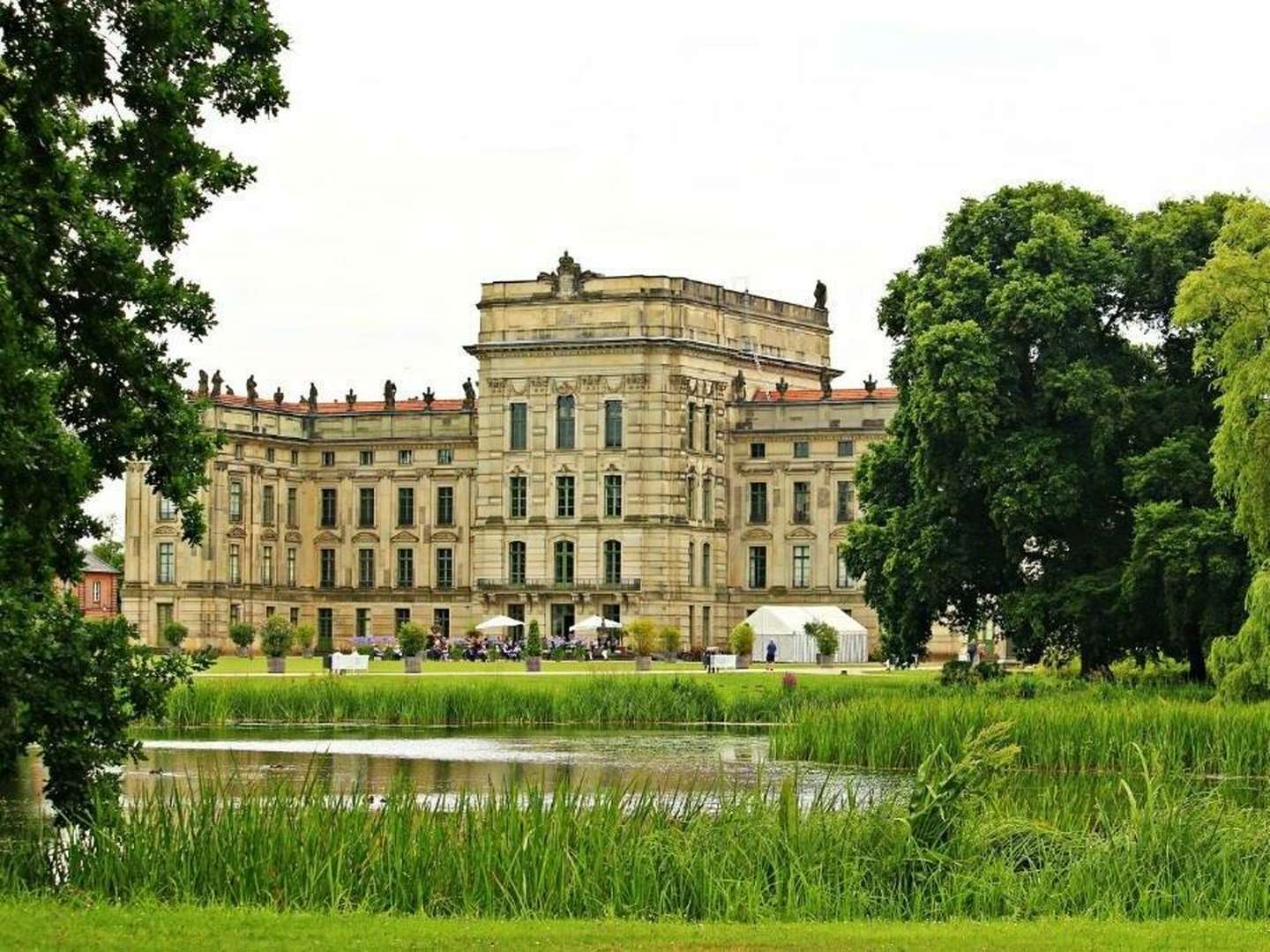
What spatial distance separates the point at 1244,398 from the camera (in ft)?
132

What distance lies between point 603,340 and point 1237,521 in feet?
171

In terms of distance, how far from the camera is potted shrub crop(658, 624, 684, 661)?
82250 mm

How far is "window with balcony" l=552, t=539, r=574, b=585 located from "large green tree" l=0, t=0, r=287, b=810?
70773 mm

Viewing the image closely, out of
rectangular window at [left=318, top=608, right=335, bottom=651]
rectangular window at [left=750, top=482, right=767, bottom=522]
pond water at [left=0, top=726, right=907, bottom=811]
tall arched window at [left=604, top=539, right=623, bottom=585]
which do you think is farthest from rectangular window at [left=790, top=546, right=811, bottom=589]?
pond water at [left=0, top=726, right=907, bottom=811]

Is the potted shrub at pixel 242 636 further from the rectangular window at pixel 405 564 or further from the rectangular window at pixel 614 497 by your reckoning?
the rectangular window at pixel 614 497

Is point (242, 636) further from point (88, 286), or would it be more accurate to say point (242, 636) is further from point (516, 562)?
point (88, 286)

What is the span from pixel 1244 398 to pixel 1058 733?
9.61 m

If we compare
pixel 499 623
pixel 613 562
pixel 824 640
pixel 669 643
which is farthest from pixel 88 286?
pixel 613 562

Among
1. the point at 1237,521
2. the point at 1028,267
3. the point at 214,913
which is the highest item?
the point at 1028,267

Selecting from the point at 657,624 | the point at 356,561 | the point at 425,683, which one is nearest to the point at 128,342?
the point at 425,683

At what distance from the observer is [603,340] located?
9069cm

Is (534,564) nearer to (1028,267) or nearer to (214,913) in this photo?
(1028,267)

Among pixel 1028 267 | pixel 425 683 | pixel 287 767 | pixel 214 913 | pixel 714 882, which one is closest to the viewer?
pixel 214 913

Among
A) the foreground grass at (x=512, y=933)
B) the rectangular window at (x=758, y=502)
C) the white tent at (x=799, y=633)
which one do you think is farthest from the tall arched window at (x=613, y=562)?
the foreground grass at (x=512, y=933)
